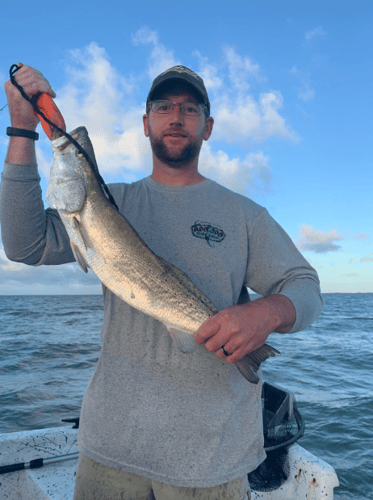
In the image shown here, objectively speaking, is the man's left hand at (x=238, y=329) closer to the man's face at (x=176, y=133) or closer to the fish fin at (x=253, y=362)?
the fish fin at (x=253, y=362)

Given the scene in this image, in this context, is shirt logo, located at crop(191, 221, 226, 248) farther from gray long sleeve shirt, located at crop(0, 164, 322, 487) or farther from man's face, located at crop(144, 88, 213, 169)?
man's face, located at crop(144, 88, 213, 169)

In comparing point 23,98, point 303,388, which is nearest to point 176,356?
point 23,98

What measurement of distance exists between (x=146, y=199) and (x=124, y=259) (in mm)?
763

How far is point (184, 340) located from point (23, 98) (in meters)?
1.76

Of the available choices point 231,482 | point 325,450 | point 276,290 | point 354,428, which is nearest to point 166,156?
point 276,290

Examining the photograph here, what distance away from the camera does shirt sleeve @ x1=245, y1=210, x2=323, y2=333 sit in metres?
2.44

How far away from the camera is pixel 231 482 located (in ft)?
7.08

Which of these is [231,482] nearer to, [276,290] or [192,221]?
[276,290]

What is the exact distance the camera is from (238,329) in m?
1.92

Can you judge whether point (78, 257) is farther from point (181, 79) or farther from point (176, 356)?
point (181, 79)

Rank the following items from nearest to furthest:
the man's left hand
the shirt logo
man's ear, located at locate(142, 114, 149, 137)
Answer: the man's left hand → the shirt logo → man's ear, located at locate(142, 114, 149, 137)

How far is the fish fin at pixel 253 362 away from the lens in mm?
2049

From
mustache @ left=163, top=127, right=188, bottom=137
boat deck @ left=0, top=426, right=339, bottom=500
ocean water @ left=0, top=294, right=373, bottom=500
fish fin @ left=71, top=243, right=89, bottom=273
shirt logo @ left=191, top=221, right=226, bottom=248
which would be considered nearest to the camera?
fish fin @ left=71, top=243, right=89, bottom=273

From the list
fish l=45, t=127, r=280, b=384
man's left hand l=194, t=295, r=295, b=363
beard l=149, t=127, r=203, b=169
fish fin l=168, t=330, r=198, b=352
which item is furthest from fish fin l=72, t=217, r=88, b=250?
beard l=149, t=127, r=203, b=169
